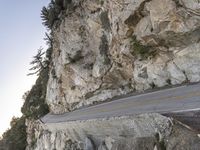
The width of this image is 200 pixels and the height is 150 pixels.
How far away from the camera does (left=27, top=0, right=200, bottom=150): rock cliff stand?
56.6ft

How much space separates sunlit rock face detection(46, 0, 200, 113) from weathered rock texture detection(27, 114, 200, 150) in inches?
273

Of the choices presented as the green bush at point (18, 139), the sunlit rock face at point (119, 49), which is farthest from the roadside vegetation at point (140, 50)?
the green bush at point (18, 139)

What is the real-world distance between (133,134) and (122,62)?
13765mm

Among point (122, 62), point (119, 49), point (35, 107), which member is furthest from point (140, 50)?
point (35, 107)

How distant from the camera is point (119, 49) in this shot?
31.0 m

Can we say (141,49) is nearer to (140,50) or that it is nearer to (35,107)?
(140,50)

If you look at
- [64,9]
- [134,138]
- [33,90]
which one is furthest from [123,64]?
[33,90]

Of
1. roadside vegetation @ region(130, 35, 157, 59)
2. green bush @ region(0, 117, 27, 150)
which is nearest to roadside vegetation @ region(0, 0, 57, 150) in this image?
green bush @ region(0, 117, 27, 150)

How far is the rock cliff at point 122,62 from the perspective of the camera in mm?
17266

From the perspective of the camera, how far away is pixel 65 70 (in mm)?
43781

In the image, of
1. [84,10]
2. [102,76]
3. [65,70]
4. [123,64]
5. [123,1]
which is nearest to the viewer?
[123,1]

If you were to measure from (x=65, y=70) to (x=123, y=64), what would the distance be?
14547 millimetres

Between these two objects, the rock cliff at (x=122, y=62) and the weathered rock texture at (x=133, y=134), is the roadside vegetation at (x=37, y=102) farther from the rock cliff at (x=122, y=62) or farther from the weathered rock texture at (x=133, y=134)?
the weathered rock texture at (x=133, y=134)

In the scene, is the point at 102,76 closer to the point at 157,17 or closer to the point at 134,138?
the point at 157,17
